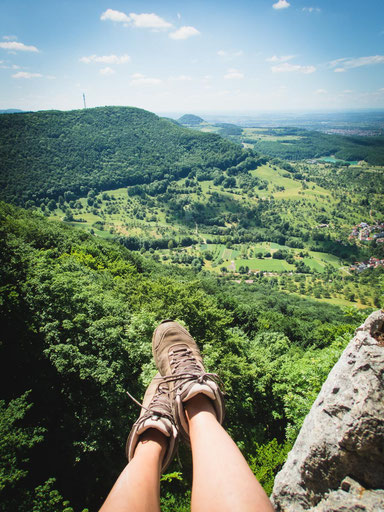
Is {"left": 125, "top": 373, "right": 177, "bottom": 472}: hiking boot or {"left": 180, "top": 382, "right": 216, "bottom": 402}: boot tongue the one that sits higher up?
{"left": 180, "top": 382, "right": 216, "bottom": 402}: boot tongue

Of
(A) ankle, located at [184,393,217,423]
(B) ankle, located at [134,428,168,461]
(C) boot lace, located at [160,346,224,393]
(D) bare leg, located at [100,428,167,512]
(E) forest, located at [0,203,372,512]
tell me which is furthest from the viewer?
(E) forest, located at [0,203,372,512]

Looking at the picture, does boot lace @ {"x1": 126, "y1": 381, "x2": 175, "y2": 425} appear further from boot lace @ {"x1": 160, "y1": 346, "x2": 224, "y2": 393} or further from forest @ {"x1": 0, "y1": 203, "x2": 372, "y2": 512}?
forest @ {"x1": 0, "y1": 203, "x2": 372, "y2": 512}

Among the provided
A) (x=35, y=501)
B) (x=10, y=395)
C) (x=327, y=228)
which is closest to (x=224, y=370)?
(x=35, y=501)

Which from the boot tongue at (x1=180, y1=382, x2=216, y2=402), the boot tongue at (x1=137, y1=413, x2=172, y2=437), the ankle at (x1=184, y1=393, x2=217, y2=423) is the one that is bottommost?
the boot tongue at (x1=137, y1=413, x2=172, y2=437)

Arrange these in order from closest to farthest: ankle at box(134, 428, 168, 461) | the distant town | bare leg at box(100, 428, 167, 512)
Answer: bare leg at box(100, 428, 167, 512), ankle at box(134, 428, 168, 461), the distant town

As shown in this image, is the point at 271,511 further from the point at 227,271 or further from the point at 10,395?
the point at 227,271

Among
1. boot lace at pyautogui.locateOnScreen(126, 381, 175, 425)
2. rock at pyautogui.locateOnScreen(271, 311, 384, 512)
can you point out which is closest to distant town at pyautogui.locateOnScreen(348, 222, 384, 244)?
rock at pyautogui.locateOnScreen(271, 311, 384, 512)

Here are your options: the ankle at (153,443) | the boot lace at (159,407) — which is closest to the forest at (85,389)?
the boot lace at (159,407)

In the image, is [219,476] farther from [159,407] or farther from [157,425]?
[159,407]

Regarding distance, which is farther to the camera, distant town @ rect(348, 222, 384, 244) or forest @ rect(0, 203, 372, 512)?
distant town @ rect(348, 222, 384, 244)
